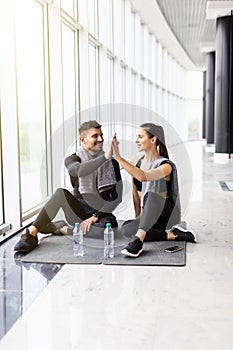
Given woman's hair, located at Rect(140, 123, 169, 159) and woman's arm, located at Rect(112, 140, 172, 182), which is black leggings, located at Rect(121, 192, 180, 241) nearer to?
woman's arm, located at Rect(112, 140, 172, 182)

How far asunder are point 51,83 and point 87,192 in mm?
2605

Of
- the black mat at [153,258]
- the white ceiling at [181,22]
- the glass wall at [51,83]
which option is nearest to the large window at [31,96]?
the glass wall at [51,83]

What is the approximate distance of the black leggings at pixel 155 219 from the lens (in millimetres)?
4297

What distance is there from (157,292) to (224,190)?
16.9 ft

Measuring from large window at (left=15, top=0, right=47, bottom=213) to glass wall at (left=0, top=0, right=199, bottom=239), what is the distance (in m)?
0.01

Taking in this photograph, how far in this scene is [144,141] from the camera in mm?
4504

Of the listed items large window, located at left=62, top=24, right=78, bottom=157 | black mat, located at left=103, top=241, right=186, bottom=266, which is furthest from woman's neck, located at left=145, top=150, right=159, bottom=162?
large window, located at left=62, top=24, right=78, bottom=157

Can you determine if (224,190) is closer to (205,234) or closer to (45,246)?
(205,234)

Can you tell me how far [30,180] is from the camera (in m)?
6.72

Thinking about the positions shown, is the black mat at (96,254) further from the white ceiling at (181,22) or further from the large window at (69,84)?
the white ceiling at (181,22)

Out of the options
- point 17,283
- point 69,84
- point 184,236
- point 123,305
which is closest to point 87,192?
point 184,236

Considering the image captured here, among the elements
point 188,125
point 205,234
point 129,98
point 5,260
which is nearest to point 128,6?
point 129,98

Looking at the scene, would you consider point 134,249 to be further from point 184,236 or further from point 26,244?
point 26,244

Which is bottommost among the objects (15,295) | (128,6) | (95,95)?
(15,295)
